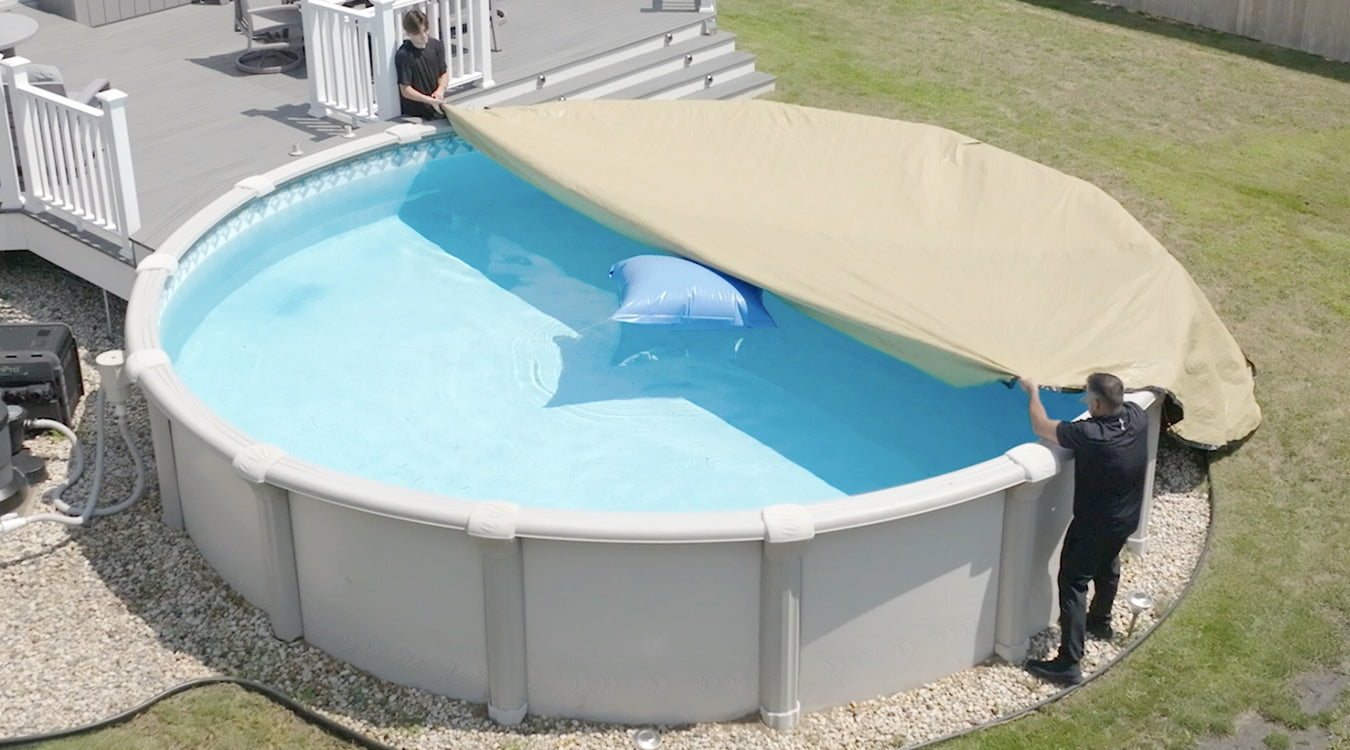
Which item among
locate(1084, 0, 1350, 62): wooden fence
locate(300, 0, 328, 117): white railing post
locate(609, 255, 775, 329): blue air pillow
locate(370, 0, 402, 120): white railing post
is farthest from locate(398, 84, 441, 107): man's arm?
locate(1084, 0, 1350, 62): wooden fence

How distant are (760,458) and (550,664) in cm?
261

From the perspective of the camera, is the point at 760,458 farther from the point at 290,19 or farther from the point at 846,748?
the point at 290,19

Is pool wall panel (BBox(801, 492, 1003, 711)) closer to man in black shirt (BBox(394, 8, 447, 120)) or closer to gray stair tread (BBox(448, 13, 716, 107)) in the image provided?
man in black shirt (BBox(394, 8, 447, 120))

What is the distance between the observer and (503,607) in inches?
269

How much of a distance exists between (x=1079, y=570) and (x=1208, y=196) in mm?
6544

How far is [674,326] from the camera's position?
938 centimetres

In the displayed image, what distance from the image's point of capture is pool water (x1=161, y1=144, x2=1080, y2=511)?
29.8 feet

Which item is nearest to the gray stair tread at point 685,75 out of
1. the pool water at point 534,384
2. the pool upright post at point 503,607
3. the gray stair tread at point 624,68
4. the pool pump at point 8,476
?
the gray stair tread at point 624,68

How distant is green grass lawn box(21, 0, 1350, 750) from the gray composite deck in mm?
2099

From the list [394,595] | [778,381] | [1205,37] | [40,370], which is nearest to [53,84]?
[40,370]

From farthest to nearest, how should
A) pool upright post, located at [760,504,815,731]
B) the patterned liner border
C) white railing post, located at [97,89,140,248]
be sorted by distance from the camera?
the patterned liner border → white railing post, located at [97,89,140,248] → pool upright post, located at [760,504,815,731]

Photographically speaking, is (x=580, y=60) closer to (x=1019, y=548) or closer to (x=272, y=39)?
(x=272, y=39)

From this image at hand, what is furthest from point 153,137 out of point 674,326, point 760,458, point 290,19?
point 760,458

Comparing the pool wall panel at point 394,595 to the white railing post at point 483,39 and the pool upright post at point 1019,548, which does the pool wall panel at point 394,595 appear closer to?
the pool upright post at point 1019,548
